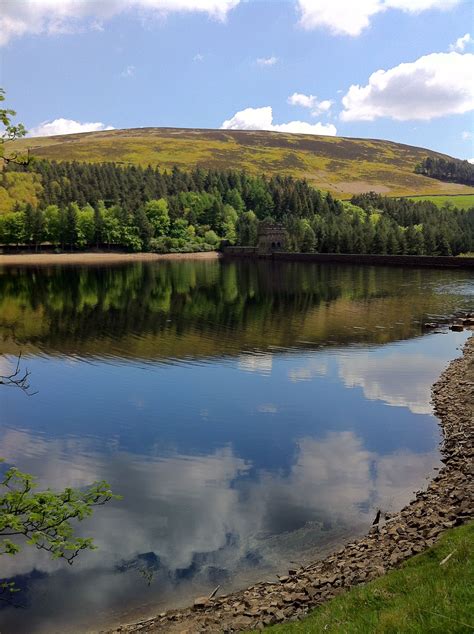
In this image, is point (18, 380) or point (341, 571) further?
point (18, 380)

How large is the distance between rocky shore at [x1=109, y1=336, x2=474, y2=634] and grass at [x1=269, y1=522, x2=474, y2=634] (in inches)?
42.3

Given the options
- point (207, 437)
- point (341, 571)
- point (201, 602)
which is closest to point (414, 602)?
point (341, 571)

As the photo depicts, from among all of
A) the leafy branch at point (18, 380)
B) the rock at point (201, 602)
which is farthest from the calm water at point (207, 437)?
the leafy branch at point (18, 380)

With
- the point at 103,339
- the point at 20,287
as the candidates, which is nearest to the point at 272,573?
the point at 103,339

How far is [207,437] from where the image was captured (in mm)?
31312

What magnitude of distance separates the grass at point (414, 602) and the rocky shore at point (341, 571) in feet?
3.53

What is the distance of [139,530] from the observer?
21703mm

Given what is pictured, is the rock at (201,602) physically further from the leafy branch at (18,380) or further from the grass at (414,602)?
the leafy branch at (18,380)

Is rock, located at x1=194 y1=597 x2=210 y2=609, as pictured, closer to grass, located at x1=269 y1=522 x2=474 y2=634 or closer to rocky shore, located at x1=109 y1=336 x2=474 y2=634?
rocky shore, located at x1=109 y1=336 x2=474 y2=634

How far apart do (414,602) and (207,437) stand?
64.1ft

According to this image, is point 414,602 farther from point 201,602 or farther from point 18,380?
point 18,380

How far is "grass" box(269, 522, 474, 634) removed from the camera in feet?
37.7

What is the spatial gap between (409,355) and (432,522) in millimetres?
34105

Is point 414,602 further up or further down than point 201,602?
further up
